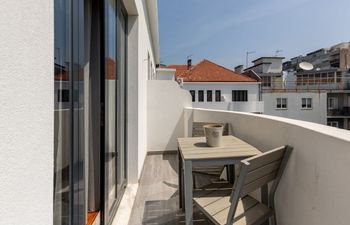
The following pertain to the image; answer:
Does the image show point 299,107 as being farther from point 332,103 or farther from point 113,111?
point 113,111

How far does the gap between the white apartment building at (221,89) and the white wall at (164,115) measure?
13178 millimetres

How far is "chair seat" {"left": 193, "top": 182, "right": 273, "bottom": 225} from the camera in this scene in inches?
65.9

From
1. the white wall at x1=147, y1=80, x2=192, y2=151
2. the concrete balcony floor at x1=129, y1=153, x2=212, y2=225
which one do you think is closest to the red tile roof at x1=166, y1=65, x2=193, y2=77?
the white wall at x1=147, y1=80, x2=192, y2=151

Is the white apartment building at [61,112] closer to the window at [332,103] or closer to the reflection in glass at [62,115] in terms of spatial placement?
the reflection in glass at [62,115]

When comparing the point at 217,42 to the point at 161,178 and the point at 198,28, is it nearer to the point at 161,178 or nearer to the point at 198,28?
the point at 198,28

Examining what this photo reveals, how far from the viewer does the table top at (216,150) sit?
187 centimetres

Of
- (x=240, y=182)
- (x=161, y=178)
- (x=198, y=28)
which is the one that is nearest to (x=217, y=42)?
(x=198, y=28)

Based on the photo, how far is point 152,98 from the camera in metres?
5.57

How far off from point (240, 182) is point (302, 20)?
127 feet

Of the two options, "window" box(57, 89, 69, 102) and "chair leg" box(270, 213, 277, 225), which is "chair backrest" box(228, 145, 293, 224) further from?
"window" box(57, 89, 69, 102)

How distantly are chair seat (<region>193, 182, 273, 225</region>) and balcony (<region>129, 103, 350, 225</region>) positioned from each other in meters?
0.18

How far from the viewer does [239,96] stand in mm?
20219
